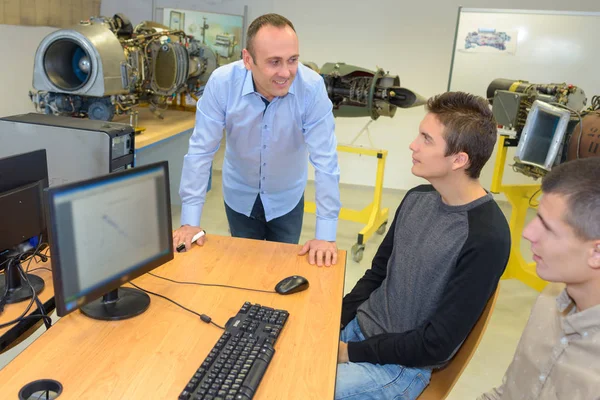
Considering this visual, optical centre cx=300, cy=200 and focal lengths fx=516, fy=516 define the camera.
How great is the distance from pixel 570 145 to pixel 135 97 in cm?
253

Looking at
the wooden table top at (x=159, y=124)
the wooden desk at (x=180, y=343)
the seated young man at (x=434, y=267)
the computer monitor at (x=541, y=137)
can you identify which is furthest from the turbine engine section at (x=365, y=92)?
the wooden desk at (x=180, y=343)

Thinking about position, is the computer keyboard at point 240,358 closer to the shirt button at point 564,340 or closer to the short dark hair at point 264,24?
the shirt button at point 564,340

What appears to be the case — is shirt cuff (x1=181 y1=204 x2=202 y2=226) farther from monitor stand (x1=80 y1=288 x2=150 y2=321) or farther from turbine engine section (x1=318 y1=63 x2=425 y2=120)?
turbine engine section (x1=318 y1=63 x2=425 y2=120)

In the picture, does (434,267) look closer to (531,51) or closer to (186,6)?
(531,51)

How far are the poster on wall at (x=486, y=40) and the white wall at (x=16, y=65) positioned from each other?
11.7 feet

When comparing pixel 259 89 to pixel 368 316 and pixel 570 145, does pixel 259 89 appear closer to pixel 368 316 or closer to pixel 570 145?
pixel 368 316

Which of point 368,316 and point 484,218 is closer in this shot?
point 484,218

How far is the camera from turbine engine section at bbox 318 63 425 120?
11.5 feet

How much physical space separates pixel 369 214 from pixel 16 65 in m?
3.17

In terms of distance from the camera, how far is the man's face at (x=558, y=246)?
3.28 ft

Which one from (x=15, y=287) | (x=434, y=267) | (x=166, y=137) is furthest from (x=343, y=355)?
(x=166, y=137)

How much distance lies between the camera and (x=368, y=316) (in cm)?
161

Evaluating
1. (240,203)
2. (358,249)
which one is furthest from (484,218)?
(358,249)

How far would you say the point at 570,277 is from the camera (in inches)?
40.3
